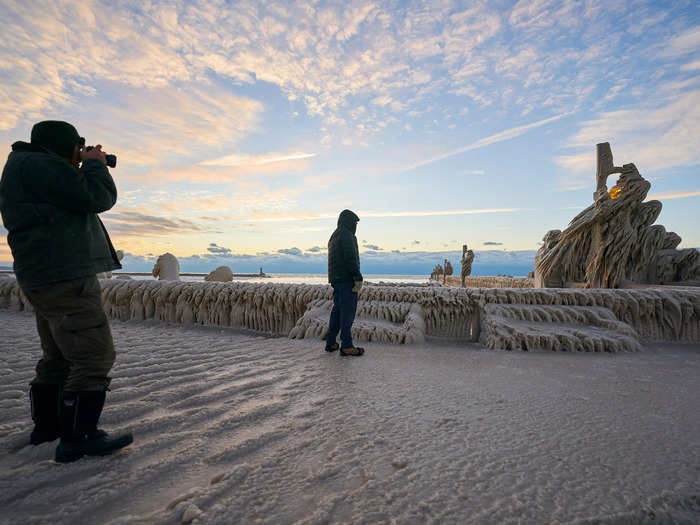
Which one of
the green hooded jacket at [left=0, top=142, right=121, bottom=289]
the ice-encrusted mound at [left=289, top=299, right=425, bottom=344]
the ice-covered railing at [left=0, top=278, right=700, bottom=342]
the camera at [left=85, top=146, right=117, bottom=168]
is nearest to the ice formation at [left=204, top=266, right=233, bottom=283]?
the ice-covered railing at [left=0, top=278, right=700, bottom=342]

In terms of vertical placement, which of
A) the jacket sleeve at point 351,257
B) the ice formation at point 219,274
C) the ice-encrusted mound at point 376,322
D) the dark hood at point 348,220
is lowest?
the ice-encrusted mound at point 376,322

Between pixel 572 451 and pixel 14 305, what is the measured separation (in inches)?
306

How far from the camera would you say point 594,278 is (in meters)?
6.91

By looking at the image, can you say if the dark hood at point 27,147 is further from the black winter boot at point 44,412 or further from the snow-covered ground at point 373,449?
the snow-covered ground at point 373,449

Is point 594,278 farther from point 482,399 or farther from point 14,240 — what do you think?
point 14,240

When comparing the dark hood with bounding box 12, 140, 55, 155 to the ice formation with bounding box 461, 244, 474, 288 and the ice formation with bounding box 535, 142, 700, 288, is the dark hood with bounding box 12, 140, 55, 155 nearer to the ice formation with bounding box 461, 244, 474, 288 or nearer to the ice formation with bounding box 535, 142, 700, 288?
the ice formation with bounding box 535, 142, 700, 288

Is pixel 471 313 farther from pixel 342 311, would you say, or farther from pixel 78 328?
pixel 78 328

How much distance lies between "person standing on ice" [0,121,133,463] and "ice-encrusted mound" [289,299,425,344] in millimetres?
2430

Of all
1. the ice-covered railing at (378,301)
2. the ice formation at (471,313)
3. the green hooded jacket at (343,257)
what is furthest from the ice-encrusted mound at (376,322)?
the green hooded jacket at (343,257)

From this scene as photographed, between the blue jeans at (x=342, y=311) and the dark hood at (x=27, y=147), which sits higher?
the dark hood at (x=27, y=147)

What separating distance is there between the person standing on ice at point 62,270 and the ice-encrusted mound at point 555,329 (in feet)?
10.4

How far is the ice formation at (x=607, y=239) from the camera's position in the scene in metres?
6.34

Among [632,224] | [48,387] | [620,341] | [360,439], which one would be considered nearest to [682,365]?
[620,341]

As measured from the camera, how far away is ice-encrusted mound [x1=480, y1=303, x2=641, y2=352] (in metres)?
3.03
